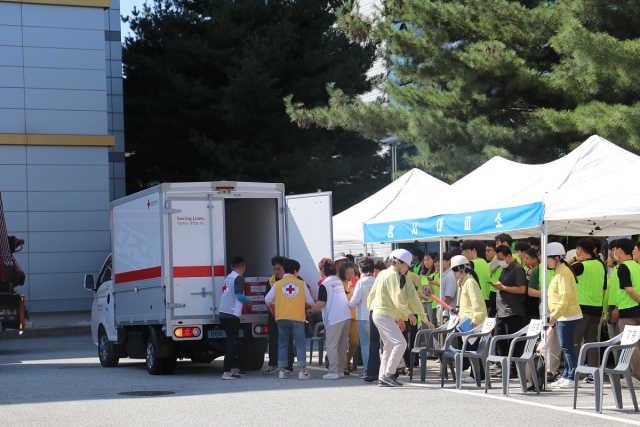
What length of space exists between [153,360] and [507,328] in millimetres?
5505

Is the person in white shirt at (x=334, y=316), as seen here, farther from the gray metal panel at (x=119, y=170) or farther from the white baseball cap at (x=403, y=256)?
the gray metal panel at (x=119, y=170)

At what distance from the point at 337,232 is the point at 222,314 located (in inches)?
233

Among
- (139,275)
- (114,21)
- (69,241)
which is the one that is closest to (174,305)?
(139,275)

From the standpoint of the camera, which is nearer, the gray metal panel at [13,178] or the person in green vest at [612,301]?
the person in green vest at [612,301]

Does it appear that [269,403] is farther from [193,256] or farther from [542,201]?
[542,201]

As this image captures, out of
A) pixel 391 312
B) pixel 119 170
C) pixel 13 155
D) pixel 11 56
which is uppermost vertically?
pixel 11 56

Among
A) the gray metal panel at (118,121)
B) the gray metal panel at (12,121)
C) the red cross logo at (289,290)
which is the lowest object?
the red cross logo at (289,290)

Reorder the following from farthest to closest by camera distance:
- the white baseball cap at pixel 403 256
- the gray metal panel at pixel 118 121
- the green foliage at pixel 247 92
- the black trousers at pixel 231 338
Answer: the gray metal panel at pixel 118 121
the green foliage at pixel 247 92
the black trousers at pixel 231 338
the white baseball cap at pixel 403 256

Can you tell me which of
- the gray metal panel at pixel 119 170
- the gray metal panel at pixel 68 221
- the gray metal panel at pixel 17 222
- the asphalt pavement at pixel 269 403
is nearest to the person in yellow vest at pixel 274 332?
the asphalt pavement at pixel 269 403

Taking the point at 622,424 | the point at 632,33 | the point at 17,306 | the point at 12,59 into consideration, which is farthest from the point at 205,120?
the point at 622,424

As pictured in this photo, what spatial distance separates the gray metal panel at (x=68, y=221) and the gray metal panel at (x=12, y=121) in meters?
2.81

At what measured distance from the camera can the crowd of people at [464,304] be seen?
11.0 meters

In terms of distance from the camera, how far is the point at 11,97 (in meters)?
29.2

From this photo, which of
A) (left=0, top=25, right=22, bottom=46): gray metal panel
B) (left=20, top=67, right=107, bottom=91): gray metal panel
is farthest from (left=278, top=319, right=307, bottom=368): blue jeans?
(left=0, top=25, right=22, bottom=46): gray metal panel
